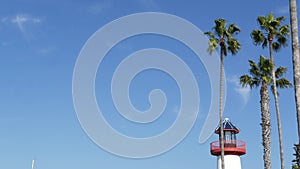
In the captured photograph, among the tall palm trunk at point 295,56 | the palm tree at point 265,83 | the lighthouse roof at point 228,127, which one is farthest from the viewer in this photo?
the lighthouse roof at point 228,127

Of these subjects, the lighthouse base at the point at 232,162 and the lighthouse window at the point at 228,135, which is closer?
the lighthouse base at the point at 232,162

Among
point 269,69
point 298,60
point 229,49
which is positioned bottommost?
point 298,60

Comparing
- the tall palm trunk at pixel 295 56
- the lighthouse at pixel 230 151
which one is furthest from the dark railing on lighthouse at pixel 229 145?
the tall palm trunk at pixel 295 56

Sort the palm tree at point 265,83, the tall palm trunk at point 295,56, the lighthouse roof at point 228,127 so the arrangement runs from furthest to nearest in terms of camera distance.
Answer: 1. the lighthouse roof at point 228,127
2. the palm tree at point 265,83
3. the tall palm trunk at point 295,56

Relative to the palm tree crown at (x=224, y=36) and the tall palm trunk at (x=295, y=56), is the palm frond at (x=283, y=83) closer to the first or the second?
the palm tree crown at (x=224, y=36)

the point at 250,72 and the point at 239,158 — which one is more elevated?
the point at 250,72

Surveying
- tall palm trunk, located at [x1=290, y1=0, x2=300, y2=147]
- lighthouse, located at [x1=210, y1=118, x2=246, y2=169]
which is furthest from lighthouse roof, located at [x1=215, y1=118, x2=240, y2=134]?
tall palm trunk, located at [x1=290, y1=0, x2=300, y2=147]

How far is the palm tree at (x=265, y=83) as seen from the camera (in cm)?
3659

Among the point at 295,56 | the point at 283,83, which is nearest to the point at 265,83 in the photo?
the point at 283,83

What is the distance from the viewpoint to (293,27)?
Answer: 16.8 metres

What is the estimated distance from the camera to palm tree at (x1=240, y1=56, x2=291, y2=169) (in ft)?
120

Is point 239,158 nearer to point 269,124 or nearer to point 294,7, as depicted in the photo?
point 269,124

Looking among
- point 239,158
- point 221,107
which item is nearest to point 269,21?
point 221,107

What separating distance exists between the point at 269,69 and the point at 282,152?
750 cm
